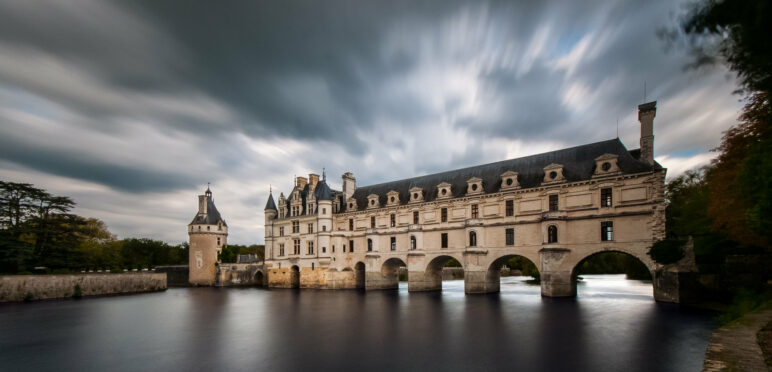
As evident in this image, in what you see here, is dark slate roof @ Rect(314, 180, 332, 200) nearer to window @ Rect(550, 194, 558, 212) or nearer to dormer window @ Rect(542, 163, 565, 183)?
dormer window @ Rect(542, 163, 565, 183)

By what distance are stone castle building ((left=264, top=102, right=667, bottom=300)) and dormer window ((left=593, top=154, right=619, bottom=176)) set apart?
6 centimetres

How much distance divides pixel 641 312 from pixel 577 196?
8.93 m

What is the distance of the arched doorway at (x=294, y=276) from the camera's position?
41531 millimetres

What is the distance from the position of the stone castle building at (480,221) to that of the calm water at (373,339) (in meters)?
4.86

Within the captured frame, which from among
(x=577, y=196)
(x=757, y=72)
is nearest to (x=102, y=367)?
(x=757, y=72)

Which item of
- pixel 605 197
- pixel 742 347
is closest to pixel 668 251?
pixel 605 197

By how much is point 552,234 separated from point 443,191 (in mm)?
10077

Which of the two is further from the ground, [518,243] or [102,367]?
[518,243]

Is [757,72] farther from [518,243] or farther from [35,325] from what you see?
[35,325]

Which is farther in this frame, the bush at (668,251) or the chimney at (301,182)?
the chimney at (301,182)

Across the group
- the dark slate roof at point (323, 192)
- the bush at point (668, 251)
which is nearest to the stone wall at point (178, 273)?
the dark slate roof at point (323, 192)

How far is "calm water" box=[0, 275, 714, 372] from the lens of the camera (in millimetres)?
10219

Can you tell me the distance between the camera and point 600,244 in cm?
2362

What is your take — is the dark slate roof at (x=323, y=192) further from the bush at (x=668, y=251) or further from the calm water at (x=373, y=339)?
the bush at (x=668, y=251)
